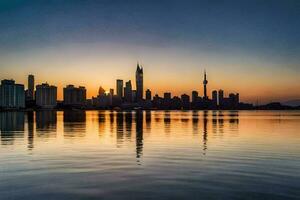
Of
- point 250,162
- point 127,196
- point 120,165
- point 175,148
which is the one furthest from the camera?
point 175,148

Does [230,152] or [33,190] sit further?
[230,152]

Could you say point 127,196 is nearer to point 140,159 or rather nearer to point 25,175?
point 25,175

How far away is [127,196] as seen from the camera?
61.3 feet

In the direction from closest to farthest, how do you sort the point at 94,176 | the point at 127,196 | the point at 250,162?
the point at 127,196 → the point at 94,176 → the point at 250,162

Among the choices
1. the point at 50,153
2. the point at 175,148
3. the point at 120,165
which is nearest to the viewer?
the point at 120,165

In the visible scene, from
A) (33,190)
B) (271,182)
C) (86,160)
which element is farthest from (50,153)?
(271,182)

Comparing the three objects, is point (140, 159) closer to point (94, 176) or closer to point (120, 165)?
point (120, 165)

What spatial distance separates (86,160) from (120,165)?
4.07m

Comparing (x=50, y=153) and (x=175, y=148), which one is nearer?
(x=50, y=153)

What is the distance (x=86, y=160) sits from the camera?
31.7 metres

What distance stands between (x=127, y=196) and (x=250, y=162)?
16.0 m

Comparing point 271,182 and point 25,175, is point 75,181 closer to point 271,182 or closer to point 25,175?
point 25,175

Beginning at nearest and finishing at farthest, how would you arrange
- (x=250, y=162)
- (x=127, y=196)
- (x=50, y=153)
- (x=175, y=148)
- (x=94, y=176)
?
1. (x=127, y=196)
2. (x=94, y=176)
3. (x=250, y=162)
4. (x=50, y=153)
5. (x=175, y=148)

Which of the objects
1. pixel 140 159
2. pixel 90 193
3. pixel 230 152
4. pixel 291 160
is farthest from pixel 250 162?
pixel 90 193
